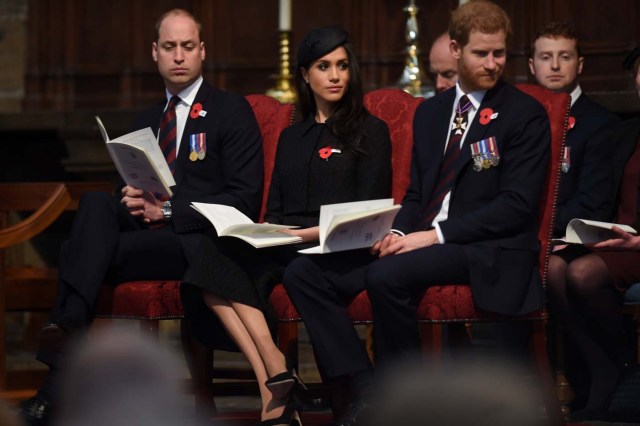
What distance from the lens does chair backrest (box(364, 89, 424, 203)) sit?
3760 millimetres

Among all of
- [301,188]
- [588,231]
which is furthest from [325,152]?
[588,231]

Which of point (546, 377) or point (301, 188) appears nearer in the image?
point (546, 377)

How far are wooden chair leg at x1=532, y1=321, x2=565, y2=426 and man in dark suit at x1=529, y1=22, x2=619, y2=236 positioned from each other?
632mm

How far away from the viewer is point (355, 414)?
3178mm

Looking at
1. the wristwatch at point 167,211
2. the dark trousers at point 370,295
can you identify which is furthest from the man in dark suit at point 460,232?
the wristwatch at point 167,211

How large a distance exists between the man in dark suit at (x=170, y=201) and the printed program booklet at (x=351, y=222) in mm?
637

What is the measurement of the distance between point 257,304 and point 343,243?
0.41 meters

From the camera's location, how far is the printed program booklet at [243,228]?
3.30m

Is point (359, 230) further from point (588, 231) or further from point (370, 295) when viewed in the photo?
point (588, 231)

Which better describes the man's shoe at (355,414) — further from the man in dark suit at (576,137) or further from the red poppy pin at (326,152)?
the man in dark suit at (576,137)

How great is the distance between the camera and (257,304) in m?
3.44

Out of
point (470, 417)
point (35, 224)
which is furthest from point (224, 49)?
point (470, 417)

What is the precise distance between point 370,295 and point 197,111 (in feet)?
3.65

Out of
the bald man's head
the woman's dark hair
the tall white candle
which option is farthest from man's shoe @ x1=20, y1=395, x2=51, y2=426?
the tall white candle
